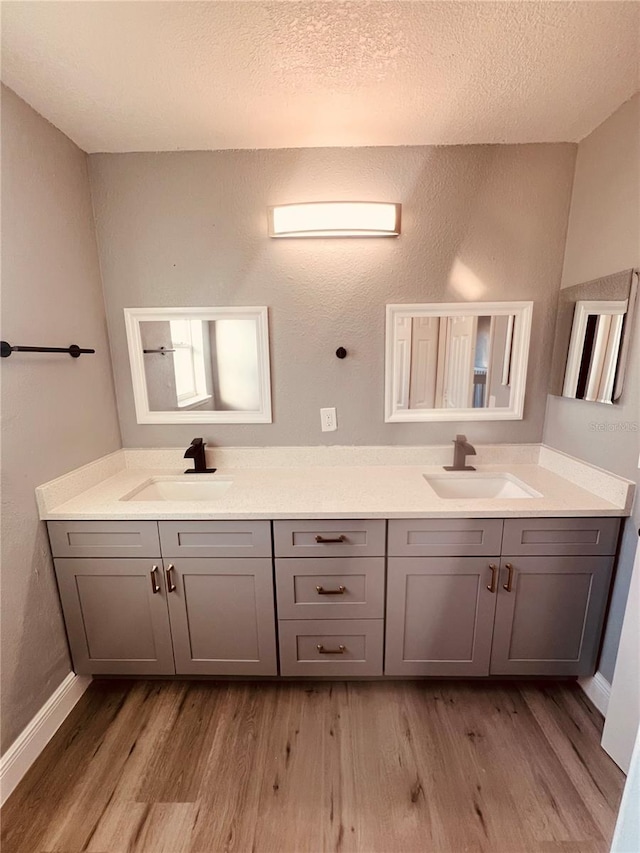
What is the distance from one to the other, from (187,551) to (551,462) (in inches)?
70.4

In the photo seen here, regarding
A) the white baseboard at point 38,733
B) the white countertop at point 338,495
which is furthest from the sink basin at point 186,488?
the white baseboard at point 38,733

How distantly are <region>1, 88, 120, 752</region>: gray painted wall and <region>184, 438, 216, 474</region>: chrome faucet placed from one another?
45 centimetres

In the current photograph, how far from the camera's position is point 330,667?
157 centimetres

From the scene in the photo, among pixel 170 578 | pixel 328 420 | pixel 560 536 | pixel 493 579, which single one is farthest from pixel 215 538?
pixel 560 536

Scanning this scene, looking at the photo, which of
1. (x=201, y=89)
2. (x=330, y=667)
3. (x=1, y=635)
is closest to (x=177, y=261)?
(x=201, y=89)

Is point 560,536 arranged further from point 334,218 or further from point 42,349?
point 42,349

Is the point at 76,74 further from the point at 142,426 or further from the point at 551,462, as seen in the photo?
the point at 551,462

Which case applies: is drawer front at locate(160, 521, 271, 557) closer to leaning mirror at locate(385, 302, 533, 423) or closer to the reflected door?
leaning mirror at locate(385, 302, 533, 423)

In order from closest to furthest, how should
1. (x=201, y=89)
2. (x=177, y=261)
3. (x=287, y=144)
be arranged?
(x=201, y=89), (x=287, y=144), (x=177, y=261)

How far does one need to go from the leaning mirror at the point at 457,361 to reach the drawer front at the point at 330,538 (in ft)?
2.16

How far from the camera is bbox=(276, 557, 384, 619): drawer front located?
1486 mm

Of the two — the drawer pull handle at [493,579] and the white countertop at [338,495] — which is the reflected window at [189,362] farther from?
the drawer pull handle at [493,579]

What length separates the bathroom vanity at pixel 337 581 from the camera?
145 cm

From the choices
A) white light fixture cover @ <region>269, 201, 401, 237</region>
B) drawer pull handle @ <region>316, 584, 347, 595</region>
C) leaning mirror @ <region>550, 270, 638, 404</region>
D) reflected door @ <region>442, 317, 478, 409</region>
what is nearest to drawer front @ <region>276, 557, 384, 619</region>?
drawer pull handle @ <region>316, 584, 347, 595</region>
